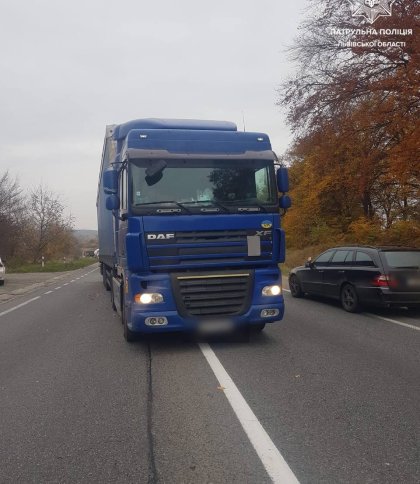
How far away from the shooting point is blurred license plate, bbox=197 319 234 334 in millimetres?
7191

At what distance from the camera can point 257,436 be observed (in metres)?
4.09

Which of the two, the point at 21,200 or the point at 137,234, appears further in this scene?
the point at 21,200

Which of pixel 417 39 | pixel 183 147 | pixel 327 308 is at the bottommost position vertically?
pixel 327 308

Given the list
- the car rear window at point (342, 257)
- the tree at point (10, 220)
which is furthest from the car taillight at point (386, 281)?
the tree at point (10, 220)

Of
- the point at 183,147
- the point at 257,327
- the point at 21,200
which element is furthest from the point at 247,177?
the point at 21,200

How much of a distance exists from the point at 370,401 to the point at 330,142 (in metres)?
15.9

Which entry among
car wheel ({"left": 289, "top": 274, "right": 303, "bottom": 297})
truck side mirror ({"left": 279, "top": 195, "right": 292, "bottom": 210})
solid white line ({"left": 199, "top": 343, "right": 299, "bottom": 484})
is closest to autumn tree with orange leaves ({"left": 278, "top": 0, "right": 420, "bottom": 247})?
car wheel ({"left": 289, "top": 274, "right": 303, "bottom": 297})

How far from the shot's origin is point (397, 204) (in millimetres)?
29438

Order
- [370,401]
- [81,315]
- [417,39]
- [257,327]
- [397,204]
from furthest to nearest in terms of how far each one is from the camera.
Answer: [397,204], [417,39], [81,315], [257,327], [370,401]

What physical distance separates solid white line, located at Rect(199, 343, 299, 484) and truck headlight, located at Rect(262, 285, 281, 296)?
1636 millimetres

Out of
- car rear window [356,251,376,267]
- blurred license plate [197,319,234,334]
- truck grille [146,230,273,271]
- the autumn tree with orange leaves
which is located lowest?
blurred license plate [197,319,234,334]

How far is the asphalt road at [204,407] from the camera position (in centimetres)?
359

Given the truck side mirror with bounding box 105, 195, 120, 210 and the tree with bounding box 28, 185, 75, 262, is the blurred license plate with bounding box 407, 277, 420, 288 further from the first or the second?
the tree with bounding box 28, 185, 75, 262

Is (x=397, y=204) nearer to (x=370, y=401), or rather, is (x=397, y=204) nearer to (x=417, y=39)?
(x=417, y=39)
